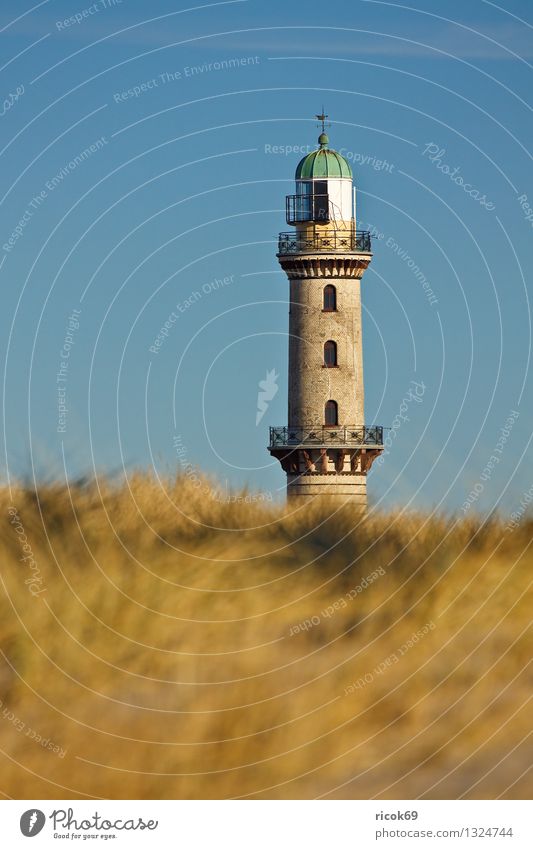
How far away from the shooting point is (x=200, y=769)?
1269 centimetres

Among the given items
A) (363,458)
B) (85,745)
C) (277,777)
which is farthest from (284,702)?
(363,458)

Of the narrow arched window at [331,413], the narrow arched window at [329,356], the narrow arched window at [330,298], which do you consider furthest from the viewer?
the narrow arched window at [330,298]

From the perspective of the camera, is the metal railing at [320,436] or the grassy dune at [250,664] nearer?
the grassy dune at [250,664]

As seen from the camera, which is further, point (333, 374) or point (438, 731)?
point (333, 374)

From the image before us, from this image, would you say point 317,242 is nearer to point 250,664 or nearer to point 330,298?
point 330,298

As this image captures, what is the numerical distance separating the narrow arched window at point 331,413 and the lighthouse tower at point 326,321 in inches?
1.7

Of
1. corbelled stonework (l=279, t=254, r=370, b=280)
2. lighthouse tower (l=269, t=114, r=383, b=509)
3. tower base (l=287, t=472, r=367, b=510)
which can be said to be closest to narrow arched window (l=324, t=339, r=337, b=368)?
lighthouse tower (l=269, t=114, r=383, b=509)

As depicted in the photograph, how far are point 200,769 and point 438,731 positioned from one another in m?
1.75

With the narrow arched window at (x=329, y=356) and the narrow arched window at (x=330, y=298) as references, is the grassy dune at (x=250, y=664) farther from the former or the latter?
the narrow arched window at (x=330, y=298)

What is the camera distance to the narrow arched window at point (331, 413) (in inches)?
3282

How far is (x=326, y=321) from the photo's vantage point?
276 feet

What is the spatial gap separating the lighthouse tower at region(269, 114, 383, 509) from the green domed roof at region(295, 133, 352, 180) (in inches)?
1.7

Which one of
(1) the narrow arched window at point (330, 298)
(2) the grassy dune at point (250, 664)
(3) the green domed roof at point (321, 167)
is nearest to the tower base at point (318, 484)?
(1) the narrow arched window at point (330, 298)
